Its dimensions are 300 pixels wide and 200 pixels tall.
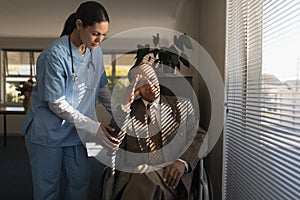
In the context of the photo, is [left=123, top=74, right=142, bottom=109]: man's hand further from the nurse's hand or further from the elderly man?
the nurse's hand

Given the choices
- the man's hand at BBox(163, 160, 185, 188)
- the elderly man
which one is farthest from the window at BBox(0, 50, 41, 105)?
the man's hand at BBox(163, 160, 185, 188)

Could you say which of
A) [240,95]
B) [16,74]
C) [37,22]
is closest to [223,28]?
[240,95]

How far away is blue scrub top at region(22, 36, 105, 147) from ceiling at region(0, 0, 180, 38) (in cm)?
176

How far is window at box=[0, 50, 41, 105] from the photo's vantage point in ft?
17.5

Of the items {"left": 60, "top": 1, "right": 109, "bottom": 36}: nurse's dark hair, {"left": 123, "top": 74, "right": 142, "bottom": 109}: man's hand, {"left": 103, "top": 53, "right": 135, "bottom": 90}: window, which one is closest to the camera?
{"left": 60, "top": 1, "right": 109, "bottom": 36}: nurse's dark hair

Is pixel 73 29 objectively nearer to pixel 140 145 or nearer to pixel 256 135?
pixel 140 145

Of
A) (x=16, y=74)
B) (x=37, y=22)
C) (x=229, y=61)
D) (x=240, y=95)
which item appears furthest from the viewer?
(x=16, y=74)

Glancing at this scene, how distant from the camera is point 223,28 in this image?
245 cm

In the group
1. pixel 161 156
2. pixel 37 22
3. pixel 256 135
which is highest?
pixel 37 22

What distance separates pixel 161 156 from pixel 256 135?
Answer: 51 cm

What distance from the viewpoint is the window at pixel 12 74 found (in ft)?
17.5

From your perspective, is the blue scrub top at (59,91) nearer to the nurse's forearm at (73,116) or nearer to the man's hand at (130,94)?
the nurse's forearm at (73,116)

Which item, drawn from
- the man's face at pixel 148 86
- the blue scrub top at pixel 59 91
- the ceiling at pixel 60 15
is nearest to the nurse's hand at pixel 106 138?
the blue scrub top at pixel 59 91

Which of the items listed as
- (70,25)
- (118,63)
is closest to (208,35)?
(118,63)
